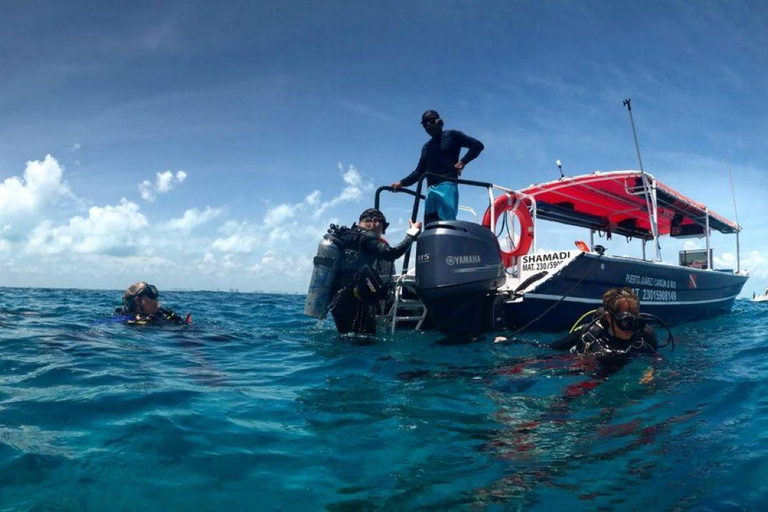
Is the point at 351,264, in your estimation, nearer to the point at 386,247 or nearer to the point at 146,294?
the point at 386,247

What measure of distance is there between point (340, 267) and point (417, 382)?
95.8 inches

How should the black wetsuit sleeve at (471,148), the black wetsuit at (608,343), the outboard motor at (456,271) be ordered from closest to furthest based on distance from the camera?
the black wetsuit at (608,343), the outboard motor at (456,271), the black wetsuit sleeve at (471,148)

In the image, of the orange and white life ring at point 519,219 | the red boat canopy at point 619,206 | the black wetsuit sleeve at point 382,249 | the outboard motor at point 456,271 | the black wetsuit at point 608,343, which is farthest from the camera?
the red boat canopy at point 619,206

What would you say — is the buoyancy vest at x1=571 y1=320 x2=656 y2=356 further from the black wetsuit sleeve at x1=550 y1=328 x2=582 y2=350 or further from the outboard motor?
the outboard motor

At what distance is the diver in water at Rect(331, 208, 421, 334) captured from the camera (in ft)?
20.9

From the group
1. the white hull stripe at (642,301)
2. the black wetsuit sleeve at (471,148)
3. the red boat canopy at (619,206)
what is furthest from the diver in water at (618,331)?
the red boat canopy at (619,206)

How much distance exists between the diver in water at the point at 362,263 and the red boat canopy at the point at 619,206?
5091mm

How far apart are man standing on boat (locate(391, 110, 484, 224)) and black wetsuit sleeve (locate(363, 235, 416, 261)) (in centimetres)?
104

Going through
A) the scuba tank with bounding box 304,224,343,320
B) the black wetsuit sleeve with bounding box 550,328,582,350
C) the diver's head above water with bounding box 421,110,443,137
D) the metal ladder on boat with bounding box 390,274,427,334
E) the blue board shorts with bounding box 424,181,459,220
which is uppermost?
the diver's head above water with bounding box 421,110,443,137

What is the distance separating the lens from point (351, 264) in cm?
645

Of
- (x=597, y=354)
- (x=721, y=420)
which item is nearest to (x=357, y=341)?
(x=597, y=354)

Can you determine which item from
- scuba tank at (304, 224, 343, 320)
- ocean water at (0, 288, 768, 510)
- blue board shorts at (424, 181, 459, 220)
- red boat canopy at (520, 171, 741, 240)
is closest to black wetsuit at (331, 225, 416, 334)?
scuba tank at (304, 224, 343, 320)

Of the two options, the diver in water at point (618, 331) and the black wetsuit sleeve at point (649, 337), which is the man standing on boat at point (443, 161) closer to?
the diver in water at point (618, 331)

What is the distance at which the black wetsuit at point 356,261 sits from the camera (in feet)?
20.9
